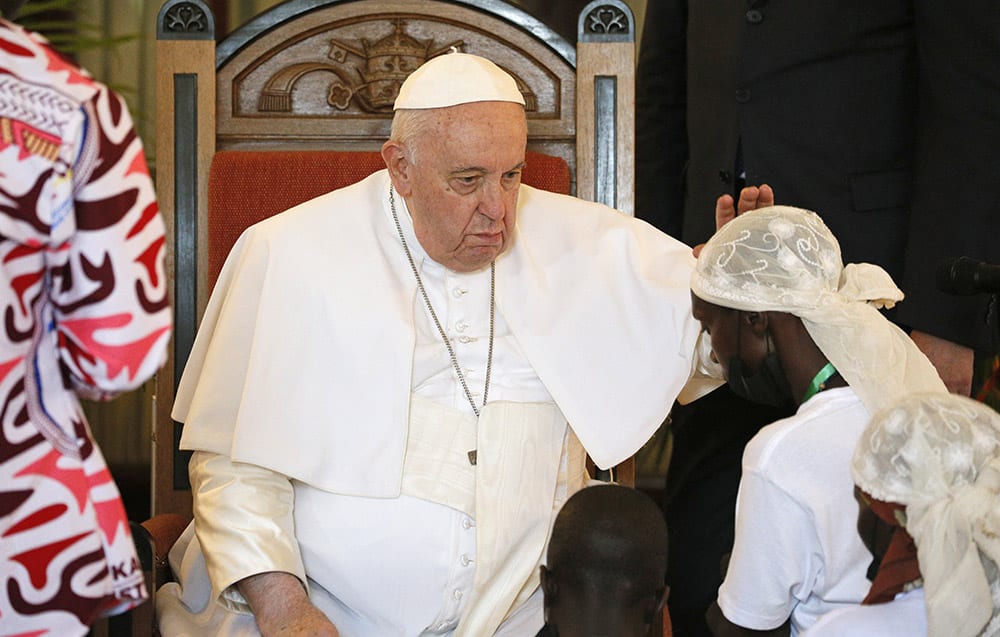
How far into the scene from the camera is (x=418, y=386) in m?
3.31

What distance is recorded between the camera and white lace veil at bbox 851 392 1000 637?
2117mm

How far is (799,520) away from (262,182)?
1.91m

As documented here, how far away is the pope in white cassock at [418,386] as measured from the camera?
3100 millimetres

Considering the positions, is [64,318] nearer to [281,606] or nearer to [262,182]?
[281,606]

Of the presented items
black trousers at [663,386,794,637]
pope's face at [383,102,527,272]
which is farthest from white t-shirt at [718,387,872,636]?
black trousers at [663,386,794,637]

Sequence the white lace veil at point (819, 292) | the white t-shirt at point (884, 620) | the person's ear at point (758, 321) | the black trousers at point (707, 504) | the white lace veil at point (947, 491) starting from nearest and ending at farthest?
the white lace veil at point (947, 491)
the white t-shirt at point (884, 620)
the white lace veil at point (819, 292)
the person's ear at point (758, 321)
the black trousers at point (707, 504)

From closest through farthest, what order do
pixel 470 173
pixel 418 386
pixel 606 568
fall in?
pixel 606 568, pixel 470 173, pixel 418 386

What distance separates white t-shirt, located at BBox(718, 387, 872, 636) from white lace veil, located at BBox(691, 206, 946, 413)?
0.09m

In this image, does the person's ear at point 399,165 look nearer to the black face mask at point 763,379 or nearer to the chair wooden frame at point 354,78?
the chair wooden frame at point 354,78

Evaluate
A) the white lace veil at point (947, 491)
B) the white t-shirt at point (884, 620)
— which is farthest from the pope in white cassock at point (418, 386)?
the white lace veil at point (947, 491)

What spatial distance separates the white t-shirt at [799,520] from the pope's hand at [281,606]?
0.92 metres

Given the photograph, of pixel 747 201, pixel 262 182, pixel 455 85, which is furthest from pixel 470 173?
pixel 262 182

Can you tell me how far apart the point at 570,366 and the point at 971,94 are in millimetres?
1238

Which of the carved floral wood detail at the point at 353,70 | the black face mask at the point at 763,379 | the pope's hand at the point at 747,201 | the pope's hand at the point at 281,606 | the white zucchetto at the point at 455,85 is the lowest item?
the pope's hand at the point at 281,606
